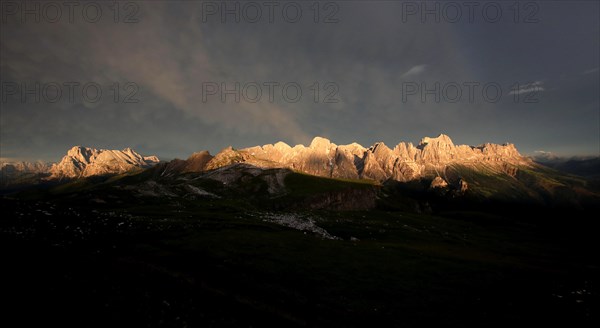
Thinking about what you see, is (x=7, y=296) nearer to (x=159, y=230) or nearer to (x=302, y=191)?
(x=159, y=230)

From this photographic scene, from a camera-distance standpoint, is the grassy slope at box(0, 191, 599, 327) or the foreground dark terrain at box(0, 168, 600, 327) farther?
the grassy slope at box(0, 191, 599, 327)

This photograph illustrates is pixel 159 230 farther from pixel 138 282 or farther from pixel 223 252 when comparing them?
pixel 138 282

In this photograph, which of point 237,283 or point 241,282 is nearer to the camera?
point 237,283

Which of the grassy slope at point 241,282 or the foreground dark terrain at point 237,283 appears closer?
the foreground dark terrain at point 237,283

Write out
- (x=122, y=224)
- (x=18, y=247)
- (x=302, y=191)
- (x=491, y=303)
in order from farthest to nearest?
1. (x=302, y=191)
2. (x=122, y=224)
3. (x=491, y=303)
4. (x=18, y=247)

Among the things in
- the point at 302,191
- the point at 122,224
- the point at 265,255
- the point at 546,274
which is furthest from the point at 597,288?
the point at 302,191

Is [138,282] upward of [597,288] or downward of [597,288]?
upward

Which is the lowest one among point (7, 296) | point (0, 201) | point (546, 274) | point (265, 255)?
point (546, 274)

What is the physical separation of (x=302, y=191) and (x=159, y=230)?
146539 millimetres

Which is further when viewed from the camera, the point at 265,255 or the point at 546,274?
the point at 546,274

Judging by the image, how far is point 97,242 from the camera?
37.7m

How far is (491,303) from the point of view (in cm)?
3094

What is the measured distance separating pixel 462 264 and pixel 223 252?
3592cm

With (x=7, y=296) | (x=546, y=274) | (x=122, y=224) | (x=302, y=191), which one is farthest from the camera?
(x=302, y=191)
